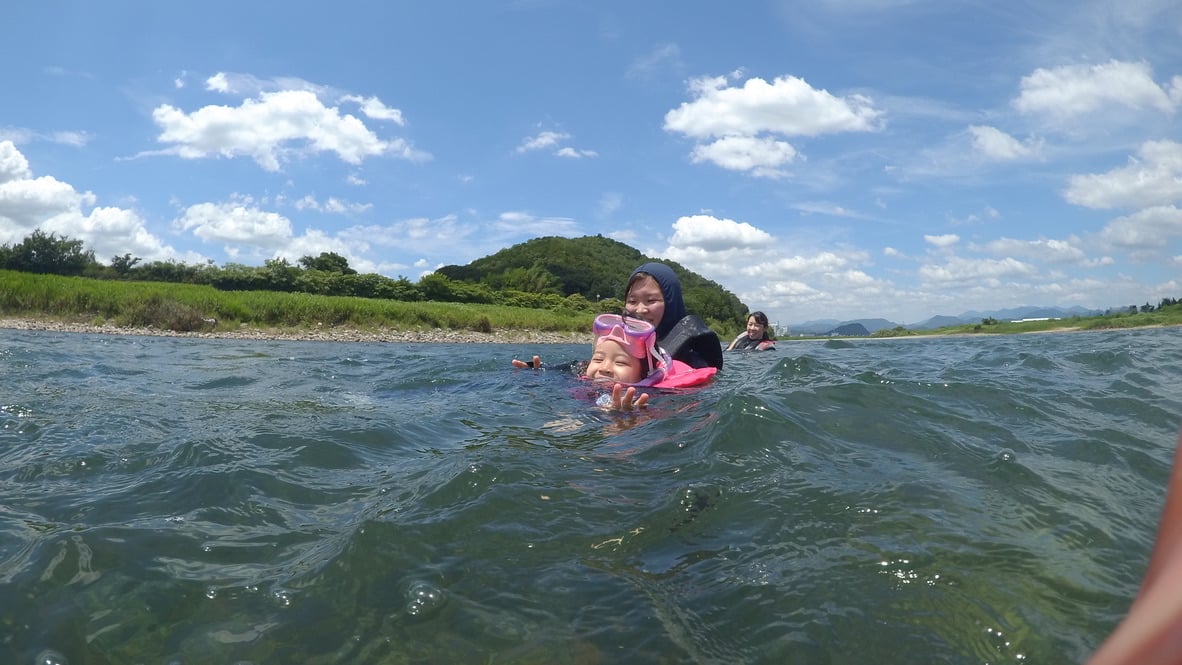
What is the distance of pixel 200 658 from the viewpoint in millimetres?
2066

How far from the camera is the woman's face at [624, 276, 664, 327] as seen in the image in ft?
25.3

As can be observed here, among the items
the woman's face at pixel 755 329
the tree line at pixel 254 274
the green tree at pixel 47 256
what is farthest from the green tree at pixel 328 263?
the woman's face at pixel 755 329

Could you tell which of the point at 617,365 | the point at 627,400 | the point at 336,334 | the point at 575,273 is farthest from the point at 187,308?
the point at 575,273

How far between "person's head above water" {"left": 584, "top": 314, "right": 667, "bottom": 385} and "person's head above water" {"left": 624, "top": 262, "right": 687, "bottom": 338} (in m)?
0.96

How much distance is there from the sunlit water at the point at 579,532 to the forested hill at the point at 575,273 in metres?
59.8

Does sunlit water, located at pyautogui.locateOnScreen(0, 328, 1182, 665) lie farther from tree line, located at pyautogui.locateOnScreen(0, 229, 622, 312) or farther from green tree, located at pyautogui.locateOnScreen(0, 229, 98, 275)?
green tree, located at pyautogui.locateOnScreen(0, 229, 98, 275)

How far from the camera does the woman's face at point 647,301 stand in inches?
303

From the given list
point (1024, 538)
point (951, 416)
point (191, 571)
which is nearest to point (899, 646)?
point (1024, 538)

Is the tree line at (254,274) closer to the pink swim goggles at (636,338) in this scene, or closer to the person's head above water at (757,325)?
the person's head above water at (757,325)

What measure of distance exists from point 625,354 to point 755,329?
8709 millimetres

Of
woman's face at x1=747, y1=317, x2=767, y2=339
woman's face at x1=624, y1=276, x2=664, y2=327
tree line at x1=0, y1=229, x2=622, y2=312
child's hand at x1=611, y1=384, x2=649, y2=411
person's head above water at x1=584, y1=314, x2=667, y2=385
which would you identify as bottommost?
child's hand at x1=611, y1=384, x2=649, y2=411

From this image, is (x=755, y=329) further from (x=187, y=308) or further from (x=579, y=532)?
(x=187, y=308)

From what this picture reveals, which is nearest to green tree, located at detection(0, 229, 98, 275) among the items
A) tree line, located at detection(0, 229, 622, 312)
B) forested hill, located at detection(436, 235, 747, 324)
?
tree line, located at detection(0, 229, 622, 312)

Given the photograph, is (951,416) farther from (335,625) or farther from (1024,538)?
(335,625)
